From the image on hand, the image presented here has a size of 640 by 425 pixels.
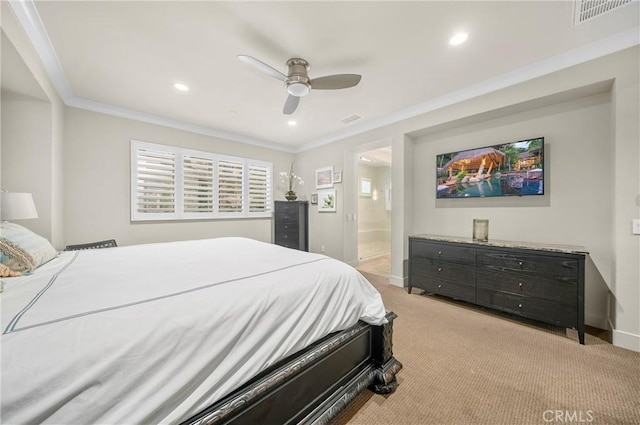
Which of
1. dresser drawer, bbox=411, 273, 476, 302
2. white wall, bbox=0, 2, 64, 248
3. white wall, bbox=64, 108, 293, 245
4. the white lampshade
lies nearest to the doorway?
dresser drawer, bbox=411, 273, 476, 302

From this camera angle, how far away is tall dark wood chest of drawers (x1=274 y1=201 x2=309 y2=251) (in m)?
4.84

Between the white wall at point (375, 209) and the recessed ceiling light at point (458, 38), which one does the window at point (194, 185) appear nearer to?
the white wall at point (375, 209)

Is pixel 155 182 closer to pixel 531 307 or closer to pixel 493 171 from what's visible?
pixel 493 171

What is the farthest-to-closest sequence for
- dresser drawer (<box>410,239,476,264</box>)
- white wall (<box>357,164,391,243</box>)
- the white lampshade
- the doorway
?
white wall (<box>357,164,391,243</box>) → the doorway → dresser drawer (<box>410,239,476,264</box>) → the white lampshade

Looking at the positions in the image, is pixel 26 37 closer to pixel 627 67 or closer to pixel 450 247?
pixel 450 247

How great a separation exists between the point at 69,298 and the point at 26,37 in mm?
2481

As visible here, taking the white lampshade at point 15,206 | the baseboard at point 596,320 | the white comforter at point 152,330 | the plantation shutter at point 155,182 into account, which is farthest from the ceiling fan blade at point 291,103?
the baseboard at point 596,320

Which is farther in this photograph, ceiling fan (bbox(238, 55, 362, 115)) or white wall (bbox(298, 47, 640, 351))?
ceiling fan (bbox(238, 55, 362, 115))

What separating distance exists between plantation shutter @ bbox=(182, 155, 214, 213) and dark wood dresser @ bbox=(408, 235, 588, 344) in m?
3.54

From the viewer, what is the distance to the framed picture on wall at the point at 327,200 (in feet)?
16.0

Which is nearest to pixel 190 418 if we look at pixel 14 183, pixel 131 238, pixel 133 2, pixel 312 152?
pixel 133 2

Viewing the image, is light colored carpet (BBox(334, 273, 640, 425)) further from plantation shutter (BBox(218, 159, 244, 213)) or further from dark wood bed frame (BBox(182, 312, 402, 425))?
plantation shutter (BBox(218, 159, 244, 213))

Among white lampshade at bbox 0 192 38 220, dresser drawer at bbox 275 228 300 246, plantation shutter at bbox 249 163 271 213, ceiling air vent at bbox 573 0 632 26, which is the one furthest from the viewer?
plantation shutter at bbox 249 163 271 213

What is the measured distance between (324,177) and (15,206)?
4078mm
